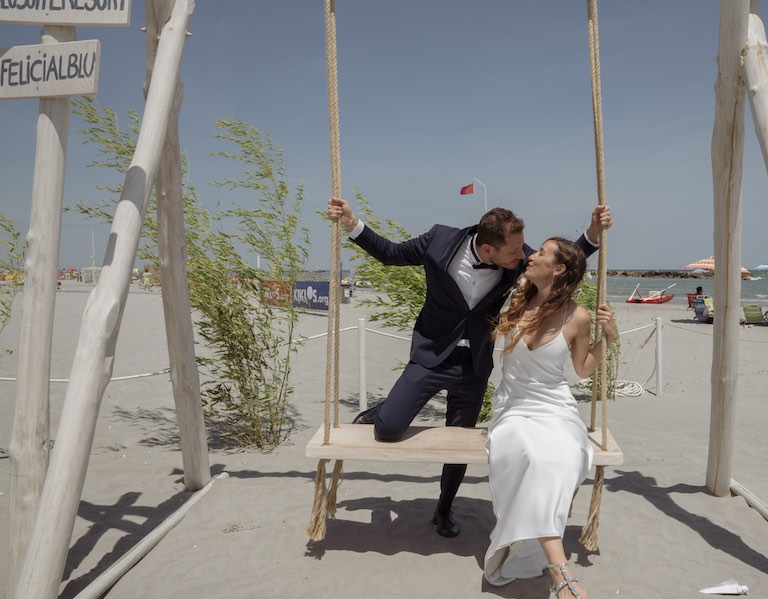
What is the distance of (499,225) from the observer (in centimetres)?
290

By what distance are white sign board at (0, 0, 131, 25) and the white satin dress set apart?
90.1 inches

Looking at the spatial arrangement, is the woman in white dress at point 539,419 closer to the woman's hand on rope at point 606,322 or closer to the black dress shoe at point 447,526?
the woman's hand on rope at point 606,322

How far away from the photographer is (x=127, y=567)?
301cm

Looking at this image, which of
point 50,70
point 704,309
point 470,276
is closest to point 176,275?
point 50,70

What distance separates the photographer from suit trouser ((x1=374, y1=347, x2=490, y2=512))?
3.00 meters

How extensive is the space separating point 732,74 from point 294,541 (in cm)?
361

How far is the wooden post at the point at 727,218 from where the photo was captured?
3299 mm

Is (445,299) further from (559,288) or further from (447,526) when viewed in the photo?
(447,526)

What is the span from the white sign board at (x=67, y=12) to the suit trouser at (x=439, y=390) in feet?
6.95

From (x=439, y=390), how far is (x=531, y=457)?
683 mm

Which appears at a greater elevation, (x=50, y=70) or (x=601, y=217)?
(x=50, y=70)

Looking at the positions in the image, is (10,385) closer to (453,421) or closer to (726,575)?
(453,421)

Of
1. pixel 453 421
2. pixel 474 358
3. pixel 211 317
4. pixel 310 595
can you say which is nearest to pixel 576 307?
pixel 474 358

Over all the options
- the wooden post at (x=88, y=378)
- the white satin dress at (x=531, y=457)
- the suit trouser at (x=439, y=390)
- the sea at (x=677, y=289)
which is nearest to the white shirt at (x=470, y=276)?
the suit trouser at (x=439, y=390)
